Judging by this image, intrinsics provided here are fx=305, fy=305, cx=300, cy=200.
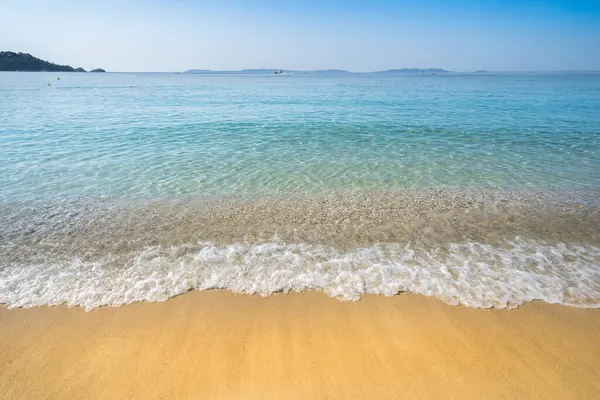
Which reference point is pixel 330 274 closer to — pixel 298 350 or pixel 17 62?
pixel 298 350

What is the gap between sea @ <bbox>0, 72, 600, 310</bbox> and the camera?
555 centimetres

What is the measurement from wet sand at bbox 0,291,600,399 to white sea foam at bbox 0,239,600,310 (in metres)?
0.28

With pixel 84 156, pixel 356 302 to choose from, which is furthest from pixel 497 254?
pixel 84 156

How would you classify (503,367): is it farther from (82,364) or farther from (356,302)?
(82,364)

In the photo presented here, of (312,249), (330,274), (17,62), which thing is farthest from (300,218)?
(17,62)

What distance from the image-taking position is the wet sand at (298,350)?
12.0ft

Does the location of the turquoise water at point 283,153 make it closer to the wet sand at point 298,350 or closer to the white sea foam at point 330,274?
the white sea foam at point 330,274

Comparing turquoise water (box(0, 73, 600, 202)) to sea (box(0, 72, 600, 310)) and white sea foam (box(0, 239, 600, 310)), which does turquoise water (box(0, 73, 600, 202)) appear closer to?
sea (box(0, 72, 600, 310))

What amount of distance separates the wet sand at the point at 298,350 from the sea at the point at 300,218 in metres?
0.37

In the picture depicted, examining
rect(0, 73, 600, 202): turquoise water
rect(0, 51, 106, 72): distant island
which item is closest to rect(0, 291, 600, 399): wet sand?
rect(0, 73, 600, 202): turquoise water

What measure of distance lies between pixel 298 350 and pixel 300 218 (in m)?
4.28

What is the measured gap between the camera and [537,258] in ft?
20.7

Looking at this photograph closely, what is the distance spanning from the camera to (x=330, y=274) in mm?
5805

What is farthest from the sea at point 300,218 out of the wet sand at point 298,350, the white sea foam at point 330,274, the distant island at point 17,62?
the distant island at point 17,62
